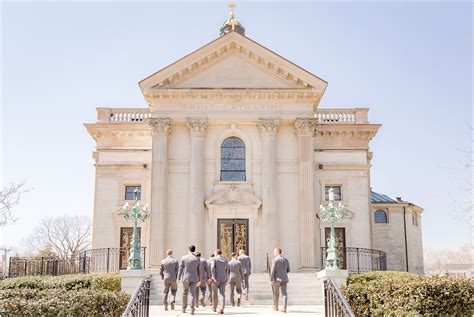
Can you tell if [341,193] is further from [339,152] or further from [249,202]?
[249,202]

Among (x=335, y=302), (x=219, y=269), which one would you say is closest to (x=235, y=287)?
(x=219, y=269)

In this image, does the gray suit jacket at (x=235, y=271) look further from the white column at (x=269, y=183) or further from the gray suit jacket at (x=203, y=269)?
the white column at (x=269, y=183)

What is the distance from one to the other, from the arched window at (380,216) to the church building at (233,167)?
32.0ft

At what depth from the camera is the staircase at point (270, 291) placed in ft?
77.6

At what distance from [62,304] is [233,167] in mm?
18729

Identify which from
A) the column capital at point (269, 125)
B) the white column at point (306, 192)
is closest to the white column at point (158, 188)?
the column capital at point (269, 125)

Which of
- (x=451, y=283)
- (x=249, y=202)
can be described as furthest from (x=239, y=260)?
(x=249, y=202)

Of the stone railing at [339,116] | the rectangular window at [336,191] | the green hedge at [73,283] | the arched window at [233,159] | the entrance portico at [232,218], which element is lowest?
the green hedge at [73,283]

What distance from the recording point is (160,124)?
105 feet

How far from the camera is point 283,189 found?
3203cm

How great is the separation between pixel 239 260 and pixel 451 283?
772 centimetres

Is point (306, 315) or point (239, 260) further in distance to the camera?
point (239, 260)

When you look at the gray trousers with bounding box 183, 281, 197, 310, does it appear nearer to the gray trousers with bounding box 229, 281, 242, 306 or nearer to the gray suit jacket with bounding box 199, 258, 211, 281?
the gray suit jacket with bounding box 199, 258, 211, 281

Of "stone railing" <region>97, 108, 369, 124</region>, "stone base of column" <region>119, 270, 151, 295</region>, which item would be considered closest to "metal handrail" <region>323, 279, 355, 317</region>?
"stone base of column" <region>119, 270, 151, 295</region>
